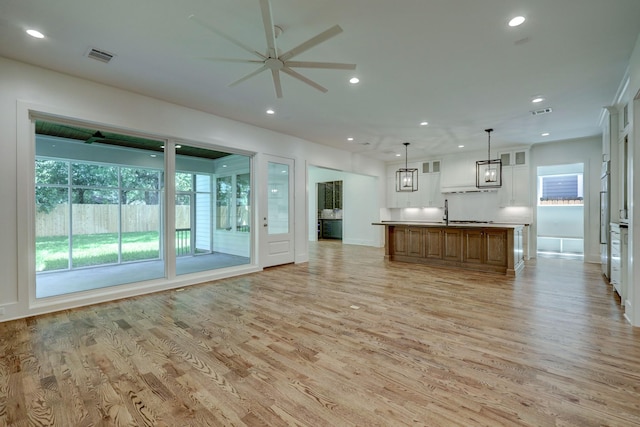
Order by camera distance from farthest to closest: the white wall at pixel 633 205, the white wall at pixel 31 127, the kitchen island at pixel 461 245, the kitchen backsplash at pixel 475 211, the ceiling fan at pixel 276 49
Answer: the kitchen backsplash at pixel 475 211 → the kitchen island at pixel 461 245 → the white wall at pixel 31 127 → the white wall at pixel 633 205 → the ceiling fan at pixel 276 49

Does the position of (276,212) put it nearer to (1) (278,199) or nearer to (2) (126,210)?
(1) (278,199)

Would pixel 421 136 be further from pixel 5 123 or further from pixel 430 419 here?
pixel 5 123

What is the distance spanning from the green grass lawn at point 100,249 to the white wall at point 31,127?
1.46m

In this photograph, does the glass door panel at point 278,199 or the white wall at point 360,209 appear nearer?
the glass door panel at point 278,199

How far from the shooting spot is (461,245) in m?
6.23

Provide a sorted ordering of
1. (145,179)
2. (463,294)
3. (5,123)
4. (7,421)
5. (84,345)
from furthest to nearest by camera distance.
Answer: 1. (145,179)
2. (463,294)
3. (5,123)
4. (84,345)
5. (7,421)

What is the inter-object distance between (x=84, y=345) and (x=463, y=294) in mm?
4613

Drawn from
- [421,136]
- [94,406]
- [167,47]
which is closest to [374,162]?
[421,136]

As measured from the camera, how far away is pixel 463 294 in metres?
4.37

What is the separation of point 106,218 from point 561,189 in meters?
11.4

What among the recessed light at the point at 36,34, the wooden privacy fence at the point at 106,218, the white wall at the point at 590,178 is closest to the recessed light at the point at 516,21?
the recessed light at the point at 36,34

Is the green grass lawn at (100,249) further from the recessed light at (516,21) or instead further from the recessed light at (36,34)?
the recessed light at (516,21)

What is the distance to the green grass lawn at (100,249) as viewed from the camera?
5105 millimetres

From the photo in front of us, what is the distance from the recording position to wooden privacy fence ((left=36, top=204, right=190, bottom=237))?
16.5 ft
